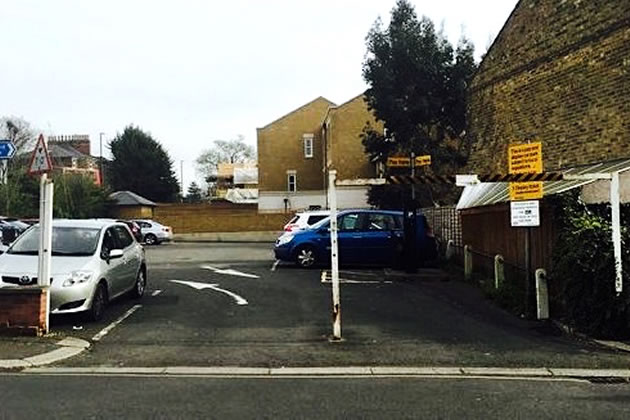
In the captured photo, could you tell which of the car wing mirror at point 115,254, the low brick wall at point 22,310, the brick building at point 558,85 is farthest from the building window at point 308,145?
the low brick wall at point 22,310

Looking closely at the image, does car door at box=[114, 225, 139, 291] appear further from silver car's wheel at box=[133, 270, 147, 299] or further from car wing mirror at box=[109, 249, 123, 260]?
car wing mirror at box=[109, 249, 123, 260]

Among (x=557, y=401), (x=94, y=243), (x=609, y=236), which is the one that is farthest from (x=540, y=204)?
(x=94, y=243)

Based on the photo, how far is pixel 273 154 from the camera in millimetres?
61938

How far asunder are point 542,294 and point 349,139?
41.6 meters

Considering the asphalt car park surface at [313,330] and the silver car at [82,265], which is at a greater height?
the silver car at [82,265]

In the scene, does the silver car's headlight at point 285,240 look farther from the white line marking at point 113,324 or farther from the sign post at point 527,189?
the sign post at point 527,189

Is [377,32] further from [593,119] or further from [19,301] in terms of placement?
[19,301]

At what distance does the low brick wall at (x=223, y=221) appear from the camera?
48531 mm

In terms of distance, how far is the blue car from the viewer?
65.2 ft

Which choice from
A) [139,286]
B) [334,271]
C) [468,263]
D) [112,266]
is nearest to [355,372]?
[334,271]

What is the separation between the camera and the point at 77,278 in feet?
36.7

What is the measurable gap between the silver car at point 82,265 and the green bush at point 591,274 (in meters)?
6.98

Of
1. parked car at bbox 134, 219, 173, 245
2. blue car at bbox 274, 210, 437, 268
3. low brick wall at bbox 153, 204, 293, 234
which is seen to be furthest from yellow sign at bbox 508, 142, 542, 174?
low brick wall at bbox 153, 204, 293, 234

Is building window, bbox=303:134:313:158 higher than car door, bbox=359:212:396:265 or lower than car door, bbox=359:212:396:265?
higher
